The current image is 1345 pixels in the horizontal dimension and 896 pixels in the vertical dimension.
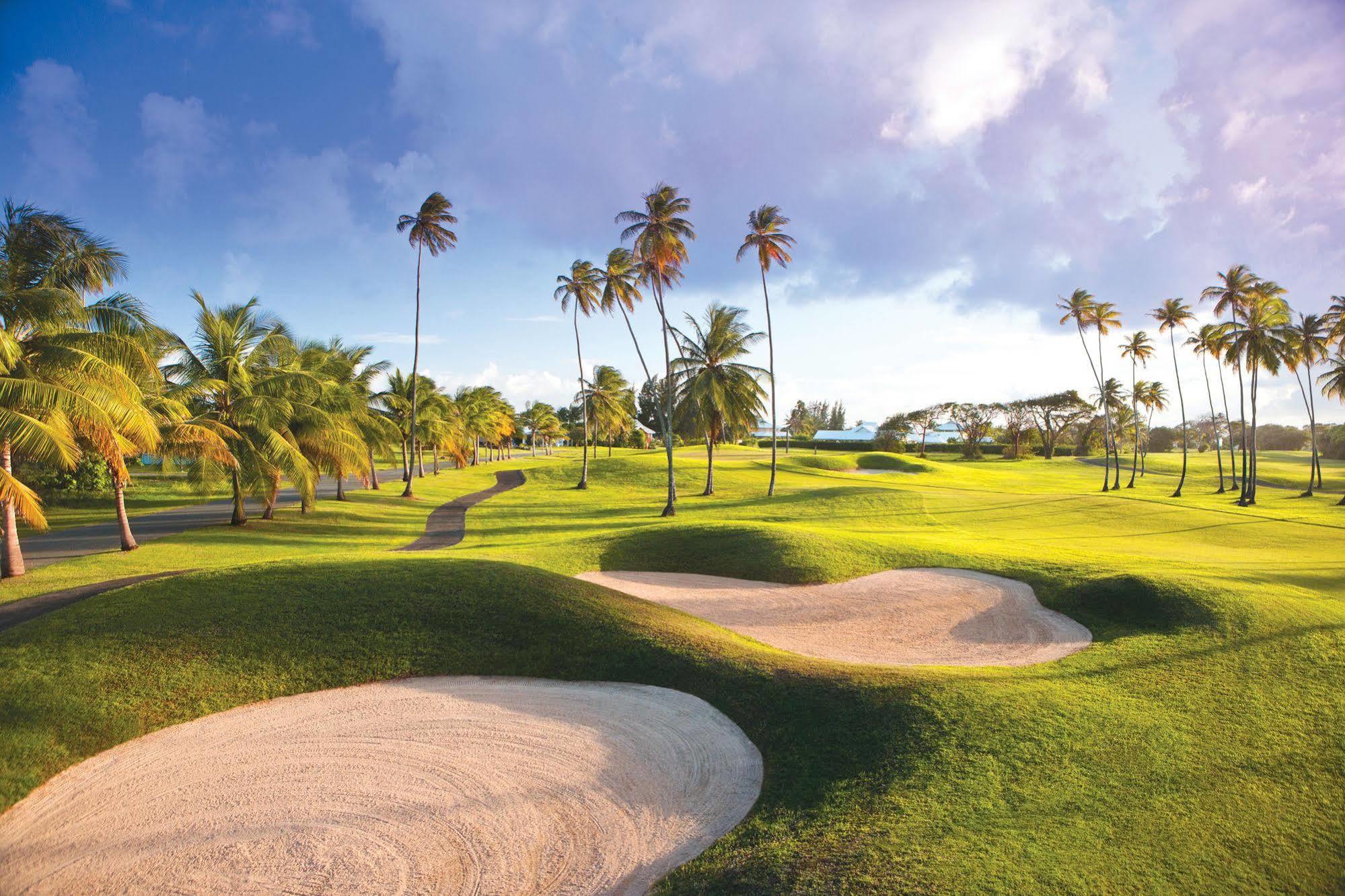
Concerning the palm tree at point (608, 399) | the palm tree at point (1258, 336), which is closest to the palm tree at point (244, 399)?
the palm tree at point (608, 399)

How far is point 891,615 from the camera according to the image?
14516 millimetres

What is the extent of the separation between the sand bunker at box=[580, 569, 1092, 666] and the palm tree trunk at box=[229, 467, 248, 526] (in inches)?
613

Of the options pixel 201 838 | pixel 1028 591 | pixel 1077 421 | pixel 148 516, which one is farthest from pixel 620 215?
pixel 1077 421

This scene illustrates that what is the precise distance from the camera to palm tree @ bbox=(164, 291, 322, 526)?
78.1 feet

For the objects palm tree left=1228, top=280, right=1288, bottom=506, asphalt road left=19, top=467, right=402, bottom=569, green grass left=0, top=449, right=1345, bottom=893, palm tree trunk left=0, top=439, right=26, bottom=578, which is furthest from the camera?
palm tree left=1228, top=280, right=1288, bottom=506

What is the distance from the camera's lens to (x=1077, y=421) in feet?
291

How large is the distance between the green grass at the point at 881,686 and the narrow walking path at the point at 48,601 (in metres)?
1.13

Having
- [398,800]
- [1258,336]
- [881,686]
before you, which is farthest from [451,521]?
[1258,336]

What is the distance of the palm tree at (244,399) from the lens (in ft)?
78.1

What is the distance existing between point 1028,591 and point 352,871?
15268 millimetres

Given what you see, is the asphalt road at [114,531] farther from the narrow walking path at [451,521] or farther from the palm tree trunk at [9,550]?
the narrow walking path at [451,521]

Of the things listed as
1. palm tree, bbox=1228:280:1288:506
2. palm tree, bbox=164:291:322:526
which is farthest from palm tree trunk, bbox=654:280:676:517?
palm tree, bbox=1228:280:1288:506

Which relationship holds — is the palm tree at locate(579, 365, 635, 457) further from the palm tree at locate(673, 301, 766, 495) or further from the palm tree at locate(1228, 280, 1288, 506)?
the palm tree at locate(1228, 280, 1288, 506)

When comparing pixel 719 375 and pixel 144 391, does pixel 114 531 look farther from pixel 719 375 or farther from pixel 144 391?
pixel 719 375
